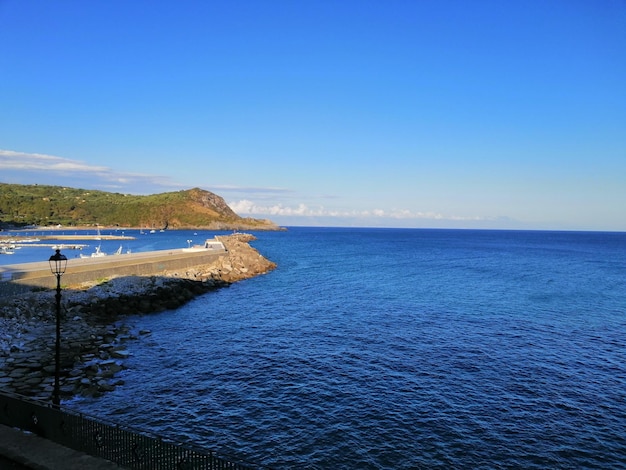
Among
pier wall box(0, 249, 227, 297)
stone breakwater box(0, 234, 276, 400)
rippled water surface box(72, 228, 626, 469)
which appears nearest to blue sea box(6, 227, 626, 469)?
rippled water surface box(72, 228, 626, 469)

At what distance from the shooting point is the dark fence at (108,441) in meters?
10.3

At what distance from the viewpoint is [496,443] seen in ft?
49.8

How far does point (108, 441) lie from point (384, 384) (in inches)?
522

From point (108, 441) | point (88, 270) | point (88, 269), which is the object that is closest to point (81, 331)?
point (88, 270)

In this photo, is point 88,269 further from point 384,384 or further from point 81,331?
point 384,384

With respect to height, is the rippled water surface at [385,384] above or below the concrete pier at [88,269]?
below

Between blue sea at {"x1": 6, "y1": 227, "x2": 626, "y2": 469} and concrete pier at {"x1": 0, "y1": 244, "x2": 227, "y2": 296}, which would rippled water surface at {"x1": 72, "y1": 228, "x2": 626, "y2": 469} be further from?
concrete pier at {"x1": 0, "y1": 244, "x2": 227, "y2": 296}

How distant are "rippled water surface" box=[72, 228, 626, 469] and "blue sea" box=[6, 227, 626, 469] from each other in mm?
79

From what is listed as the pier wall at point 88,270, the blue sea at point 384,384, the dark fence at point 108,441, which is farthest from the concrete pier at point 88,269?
the dark fence at point 108,441

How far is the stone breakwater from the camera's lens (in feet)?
63.7

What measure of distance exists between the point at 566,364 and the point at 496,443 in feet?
38.1

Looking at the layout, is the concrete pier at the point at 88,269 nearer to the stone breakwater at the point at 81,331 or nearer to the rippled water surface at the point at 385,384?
the stone breakwater at the point at 81,331

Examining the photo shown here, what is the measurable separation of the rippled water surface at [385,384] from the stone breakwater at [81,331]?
143 cm

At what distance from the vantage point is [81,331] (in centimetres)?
2723
